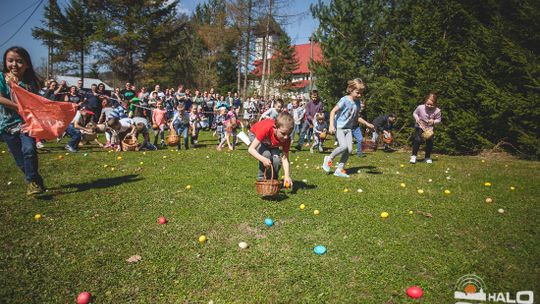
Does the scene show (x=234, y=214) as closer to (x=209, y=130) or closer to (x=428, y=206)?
(x=428, y=206)

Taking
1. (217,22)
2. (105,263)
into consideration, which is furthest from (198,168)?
(217,22)

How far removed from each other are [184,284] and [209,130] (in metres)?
17.0

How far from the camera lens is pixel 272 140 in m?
5.07

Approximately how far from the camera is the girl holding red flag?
4.50 m

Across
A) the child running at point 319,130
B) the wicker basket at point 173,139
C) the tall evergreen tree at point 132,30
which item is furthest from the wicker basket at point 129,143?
the tall evergreen tree at point 132,30

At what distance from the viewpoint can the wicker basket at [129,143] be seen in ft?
33.1

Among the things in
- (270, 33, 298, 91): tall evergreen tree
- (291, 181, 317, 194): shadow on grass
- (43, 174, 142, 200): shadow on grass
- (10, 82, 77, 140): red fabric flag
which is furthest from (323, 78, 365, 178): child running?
(270, 33, 298, 91): tall evergreen tree

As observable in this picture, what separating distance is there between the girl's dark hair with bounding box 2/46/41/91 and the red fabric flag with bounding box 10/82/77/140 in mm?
260

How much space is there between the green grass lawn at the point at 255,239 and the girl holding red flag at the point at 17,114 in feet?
1.62

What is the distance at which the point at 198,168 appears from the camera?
7.43 metres

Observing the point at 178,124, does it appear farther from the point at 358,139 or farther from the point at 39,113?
the point at 358,139

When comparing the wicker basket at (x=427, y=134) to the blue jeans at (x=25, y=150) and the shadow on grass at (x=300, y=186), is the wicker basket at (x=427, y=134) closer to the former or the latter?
the shadow on grass at (x=300, y=186)

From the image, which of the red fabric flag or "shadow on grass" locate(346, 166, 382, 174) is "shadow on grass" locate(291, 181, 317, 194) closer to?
"shadow on grass" locate(346, 166, 382, 174)

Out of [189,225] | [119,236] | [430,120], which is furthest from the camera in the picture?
[430,120]
